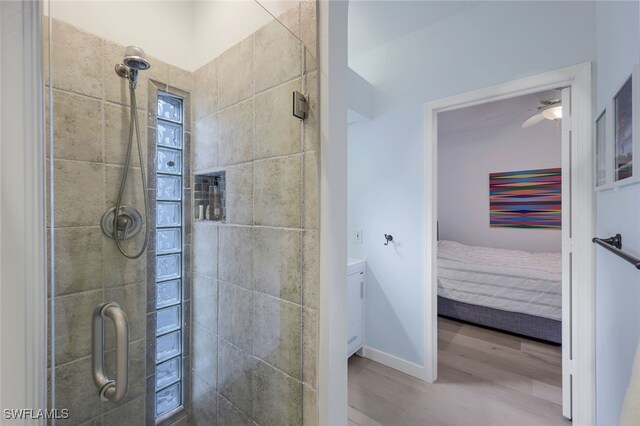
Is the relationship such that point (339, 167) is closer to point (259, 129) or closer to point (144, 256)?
point (259, 129)

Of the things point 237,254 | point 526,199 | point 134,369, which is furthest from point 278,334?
point 526,199

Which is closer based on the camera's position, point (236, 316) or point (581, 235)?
point (236, 316)

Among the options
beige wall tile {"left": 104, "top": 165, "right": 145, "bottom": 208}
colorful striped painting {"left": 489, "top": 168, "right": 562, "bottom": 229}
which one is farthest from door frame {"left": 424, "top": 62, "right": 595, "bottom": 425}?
colorful striped painting {"left": 489, "top": 168, "right": 562, "bottom": 229}

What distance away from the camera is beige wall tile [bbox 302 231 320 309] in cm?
97

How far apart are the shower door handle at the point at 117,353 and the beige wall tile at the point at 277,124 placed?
26.4 inches

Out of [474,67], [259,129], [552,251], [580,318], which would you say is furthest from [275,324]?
[552,251]

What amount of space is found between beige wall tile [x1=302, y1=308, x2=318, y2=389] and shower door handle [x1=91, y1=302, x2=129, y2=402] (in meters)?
0.54

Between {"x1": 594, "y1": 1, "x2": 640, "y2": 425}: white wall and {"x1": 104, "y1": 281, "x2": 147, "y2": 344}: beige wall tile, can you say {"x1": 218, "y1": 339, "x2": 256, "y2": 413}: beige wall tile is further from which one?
{"x1": 594, "y1": 1, "x2": 640, "y2": 425}: white wall

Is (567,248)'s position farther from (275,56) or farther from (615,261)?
(275,56)

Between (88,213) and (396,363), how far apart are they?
239 cm

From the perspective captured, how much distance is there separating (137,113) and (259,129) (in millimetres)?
385

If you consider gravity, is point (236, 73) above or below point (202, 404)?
above

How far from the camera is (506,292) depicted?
2.83 metres

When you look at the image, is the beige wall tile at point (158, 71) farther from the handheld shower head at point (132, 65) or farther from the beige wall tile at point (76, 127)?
the beige wall tile at point (76, 127)
